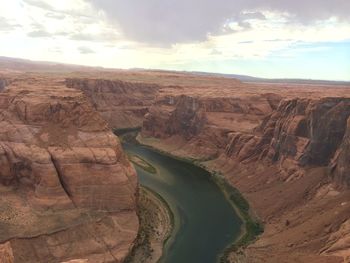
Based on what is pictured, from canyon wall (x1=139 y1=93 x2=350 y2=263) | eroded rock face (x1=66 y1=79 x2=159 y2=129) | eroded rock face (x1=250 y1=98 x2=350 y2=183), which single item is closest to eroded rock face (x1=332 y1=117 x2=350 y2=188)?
canyon wall (x1=139 y1=93 x2=350 y2=263)

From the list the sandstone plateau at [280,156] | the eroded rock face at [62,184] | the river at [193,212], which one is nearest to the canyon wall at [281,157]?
the sandstone plateau at [280,156]

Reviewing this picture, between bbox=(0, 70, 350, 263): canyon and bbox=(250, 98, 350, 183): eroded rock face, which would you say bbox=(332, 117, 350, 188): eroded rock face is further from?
bbox=(250, 98, 350, 183): eroded rock face

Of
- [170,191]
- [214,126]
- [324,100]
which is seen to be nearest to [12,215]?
[170,191]

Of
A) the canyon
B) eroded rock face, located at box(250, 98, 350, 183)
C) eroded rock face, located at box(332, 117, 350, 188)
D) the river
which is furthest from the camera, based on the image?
eroded rock face, located at box(250, 98, 350, 183)

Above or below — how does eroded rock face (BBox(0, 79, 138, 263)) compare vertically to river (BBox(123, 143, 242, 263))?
above

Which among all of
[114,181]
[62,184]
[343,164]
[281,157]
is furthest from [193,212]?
[343,164]

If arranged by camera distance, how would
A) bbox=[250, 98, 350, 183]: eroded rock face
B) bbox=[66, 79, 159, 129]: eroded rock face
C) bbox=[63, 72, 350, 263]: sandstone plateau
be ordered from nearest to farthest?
1. bbox=[63, 72, 350, 263]: sandstone plateau
2. bbox=[250, 98, 350, 183]: eroded rock face
3. bbox=[66, 79, 159, 129]: eroded rock face
